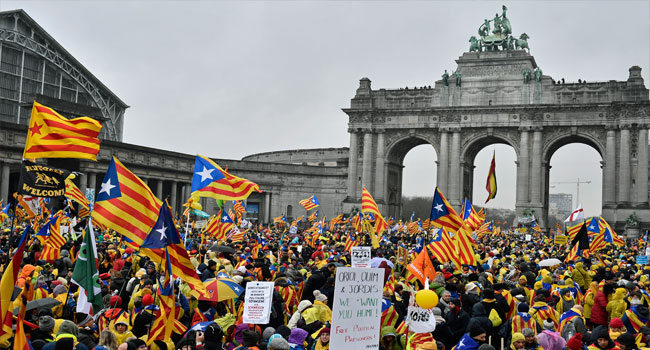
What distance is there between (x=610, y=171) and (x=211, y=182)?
60.8 meters

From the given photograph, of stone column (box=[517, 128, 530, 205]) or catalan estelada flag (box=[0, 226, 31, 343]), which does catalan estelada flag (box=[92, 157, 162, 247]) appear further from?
stone column (box=[517, 128, 530, 205])

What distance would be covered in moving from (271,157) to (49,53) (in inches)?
1490

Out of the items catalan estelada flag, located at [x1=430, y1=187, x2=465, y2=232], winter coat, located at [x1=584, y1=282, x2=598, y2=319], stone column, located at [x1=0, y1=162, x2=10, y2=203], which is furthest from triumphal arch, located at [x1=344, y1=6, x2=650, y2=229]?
winter coat, located at [x1=584, y1=282, x2=598, y2=319]

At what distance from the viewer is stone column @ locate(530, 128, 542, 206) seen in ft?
231

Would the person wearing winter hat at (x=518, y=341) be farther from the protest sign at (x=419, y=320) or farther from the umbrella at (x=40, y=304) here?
the umbrella at (x=40, y=304)

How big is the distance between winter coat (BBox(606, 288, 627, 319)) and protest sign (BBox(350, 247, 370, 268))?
6115 mm

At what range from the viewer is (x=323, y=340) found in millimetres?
9133

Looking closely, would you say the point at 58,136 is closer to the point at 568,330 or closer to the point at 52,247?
the point at 52,247

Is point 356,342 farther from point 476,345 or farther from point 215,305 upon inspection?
point 215,305

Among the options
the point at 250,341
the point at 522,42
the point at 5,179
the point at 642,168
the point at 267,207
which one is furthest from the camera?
the point at 267,207

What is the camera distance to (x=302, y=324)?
34.7ft

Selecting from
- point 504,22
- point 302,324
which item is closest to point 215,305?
point 302,324

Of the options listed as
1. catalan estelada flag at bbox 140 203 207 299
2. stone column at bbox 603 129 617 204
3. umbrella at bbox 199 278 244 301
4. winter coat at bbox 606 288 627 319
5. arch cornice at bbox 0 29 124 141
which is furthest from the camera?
stone column at bbox 603 129 617 204

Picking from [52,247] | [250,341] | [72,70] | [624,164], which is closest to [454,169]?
[624,164]
